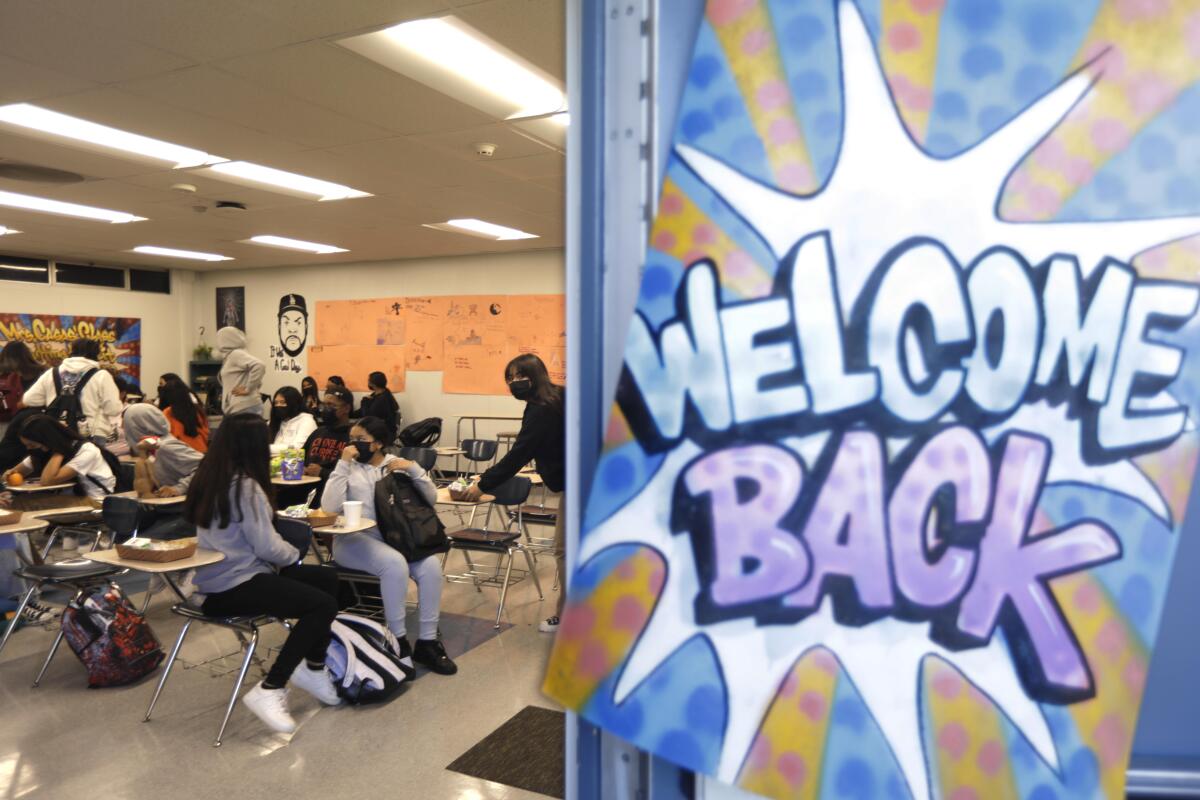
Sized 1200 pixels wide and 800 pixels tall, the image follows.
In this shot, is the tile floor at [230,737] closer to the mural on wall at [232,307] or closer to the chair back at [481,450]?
the chair back at [481,450]

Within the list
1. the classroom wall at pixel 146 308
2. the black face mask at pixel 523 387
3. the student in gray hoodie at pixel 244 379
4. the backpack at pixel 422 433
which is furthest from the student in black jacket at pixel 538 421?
the classroom wall at pixel 146 308

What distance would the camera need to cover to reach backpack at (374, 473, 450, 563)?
155 inches

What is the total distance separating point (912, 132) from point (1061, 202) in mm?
229

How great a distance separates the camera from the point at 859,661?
3.94ft

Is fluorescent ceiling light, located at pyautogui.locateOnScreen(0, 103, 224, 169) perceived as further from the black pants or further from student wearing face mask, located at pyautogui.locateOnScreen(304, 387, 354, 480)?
the black pants

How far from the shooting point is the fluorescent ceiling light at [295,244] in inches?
346

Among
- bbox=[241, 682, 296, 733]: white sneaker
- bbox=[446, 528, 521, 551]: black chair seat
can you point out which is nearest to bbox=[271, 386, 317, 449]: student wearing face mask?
bbox=[446, 528, 521, 551]: black chair seat

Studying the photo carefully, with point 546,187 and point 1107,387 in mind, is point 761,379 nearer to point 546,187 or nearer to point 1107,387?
point 1107,387

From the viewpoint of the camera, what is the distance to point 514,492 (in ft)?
16.5

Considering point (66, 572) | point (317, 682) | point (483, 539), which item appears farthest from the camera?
point (483, 539)

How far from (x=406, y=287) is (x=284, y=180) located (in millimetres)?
4608

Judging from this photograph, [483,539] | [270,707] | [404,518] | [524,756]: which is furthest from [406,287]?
[524,756]

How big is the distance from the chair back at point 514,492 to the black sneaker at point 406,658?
4.23ft

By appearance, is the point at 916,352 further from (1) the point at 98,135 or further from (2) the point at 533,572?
(1) the point at 98,135
